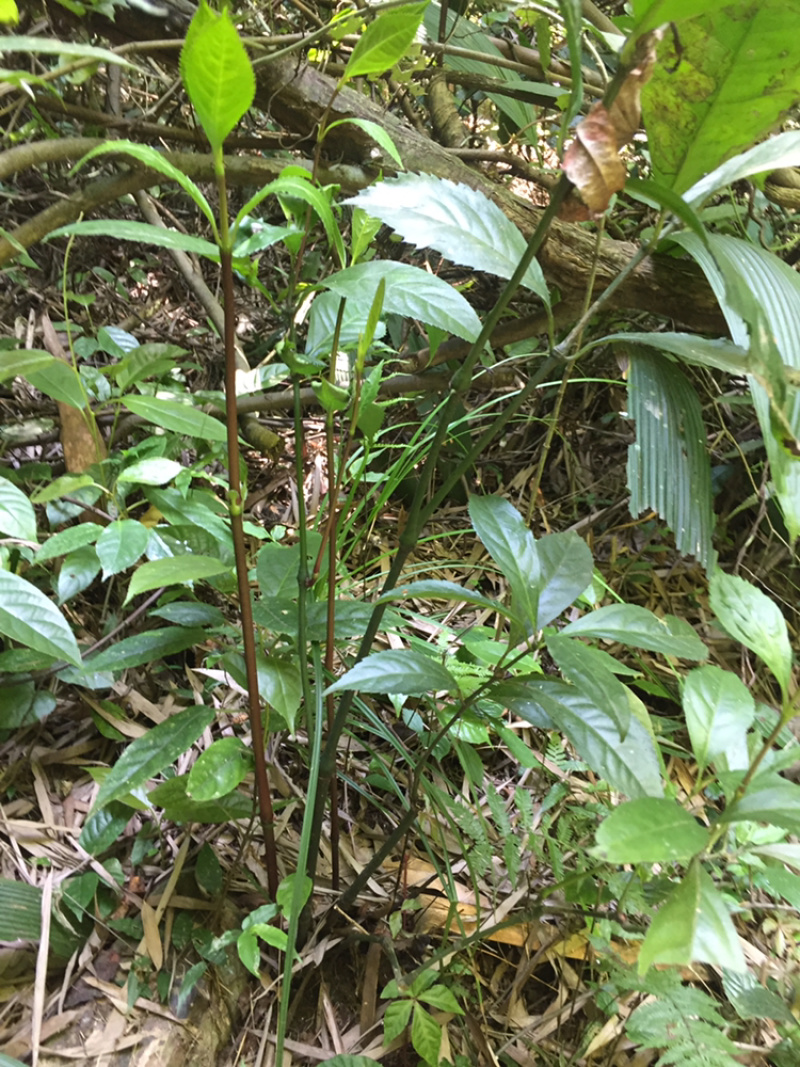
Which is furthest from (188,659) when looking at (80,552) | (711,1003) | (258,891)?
(711,1003)

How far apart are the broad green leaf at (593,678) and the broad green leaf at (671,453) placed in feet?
0.96

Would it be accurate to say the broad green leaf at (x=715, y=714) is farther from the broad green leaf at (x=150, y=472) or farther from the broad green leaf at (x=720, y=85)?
the broad green leaf at (x=150, y=472)

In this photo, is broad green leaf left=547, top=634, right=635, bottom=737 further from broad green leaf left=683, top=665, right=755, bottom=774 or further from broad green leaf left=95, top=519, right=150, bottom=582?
broad green leaf left=95, top=519, right=150, bottom=582

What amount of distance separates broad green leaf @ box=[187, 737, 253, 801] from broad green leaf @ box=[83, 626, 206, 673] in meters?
0.11

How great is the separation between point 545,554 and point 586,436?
99 cm

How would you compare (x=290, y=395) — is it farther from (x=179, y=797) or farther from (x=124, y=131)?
(x=179, y=797)

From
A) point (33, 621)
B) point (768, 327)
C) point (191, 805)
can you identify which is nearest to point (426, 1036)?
point (191, 805)

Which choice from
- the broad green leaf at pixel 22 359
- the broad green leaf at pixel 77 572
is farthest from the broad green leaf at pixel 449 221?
the broad green leaf at pixel 77 572

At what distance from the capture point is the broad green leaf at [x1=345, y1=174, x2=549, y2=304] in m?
0.41

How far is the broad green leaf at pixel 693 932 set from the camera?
293 mm

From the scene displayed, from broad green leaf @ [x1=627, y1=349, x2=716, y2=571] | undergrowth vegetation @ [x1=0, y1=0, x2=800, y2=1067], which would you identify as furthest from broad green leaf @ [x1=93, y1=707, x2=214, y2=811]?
broad green leaf @ [x1=627, y1=349, x2=716, y2=571]

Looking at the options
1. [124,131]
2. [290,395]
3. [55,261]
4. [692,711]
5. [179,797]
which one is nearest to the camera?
[692,711]

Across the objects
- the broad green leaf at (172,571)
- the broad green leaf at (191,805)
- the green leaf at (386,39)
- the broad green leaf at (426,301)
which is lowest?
the broad green leaf at (191,805)

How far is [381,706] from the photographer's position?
94cm
